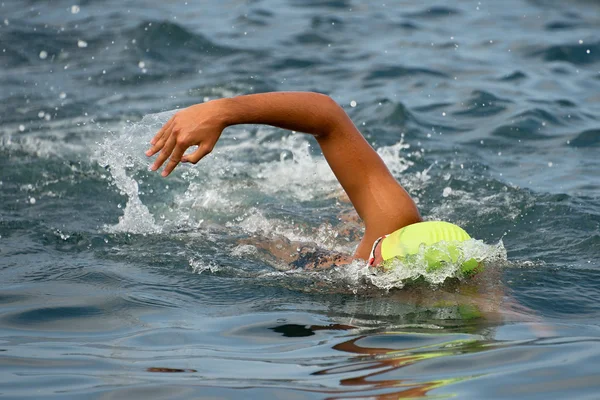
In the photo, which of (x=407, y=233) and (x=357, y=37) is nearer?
(x=407, y=233)

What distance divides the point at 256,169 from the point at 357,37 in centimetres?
518

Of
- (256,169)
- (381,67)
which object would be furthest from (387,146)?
(381,67)

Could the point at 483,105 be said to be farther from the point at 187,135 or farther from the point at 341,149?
the point at 187,135

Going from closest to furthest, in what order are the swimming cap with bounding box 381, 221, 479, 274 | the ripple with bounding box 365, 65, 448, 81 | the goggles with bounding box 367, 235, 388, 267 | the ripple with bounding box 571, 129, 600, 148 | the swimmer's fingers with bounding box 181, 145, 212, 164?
the swimmer's fingers with bounding box 181, 145, 212, 164, the swimming cap with bounding box 381, 221, 479, 274, the goggles with bounding box 367, 235, 388, 267, the ripple with bounding box 571, 129, 600, 148, the ripple with bounding box 365, 65, 448, 81

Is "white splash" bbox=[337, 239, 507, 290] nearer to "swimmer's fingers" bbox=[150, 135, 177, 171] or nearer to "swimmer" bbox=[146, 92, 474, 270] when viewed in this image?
"swimmer" bbox=[146, 92, 474, 270]

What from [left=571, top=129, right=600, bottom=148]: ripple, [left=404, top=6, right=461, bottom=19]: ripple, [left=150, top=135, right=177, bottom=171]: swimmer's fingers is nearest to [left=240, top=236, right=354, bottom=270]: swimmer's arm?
[left=150, top=135, right=177, bottom=171]: swimmer's fingers

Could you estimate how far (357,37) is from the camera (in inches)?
527

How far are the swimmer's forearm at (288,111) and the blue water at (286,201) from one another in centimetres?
97

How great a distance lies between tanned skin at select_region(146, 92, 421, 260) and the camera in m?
4.44

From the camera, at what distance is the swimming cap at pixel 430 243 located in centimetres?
511

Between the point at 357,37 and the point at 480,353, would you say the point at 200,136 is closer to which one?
the point at 480,353

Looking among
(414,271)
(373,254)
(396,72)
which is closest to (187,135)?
(373,254)

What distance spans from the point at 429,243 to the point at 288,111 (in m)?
1.08

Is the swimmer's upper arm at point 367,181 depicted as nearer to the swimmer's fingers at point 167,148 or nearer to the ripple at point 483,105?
the swimmer's fingers at point 167,148
